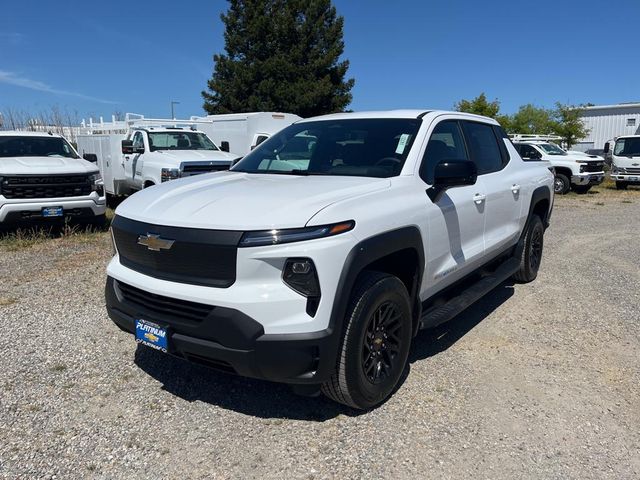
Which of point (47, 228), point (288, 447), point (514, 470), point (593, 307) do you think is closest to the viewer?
point (514, 470)

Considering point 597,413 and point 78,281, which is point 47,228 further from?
point 597,413

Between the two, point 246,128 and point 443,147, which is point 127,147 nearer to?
point 246,128

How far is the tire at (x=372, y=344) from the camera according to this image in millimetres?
2904

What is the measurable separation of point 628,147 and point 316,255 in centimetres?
1976

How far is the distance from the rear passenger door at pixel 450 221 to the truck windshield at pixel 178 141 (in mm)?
8317

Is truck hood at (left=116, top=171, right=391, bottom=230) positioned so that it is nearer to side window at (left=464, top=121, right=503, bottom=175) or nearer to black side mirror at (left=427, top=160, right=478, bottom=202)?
black side mirror at (left=427, top=160, right=478, bottom=202)

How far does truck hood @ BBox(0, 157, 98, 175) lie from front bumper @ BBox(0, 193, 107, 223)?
0.43m

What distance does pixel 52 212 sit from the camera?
327 inches

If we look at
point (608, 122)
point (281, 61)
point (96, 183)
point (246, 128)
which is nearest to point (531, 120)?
point (608, 122)

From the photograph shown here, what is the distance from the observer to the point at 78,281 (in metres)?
6.14

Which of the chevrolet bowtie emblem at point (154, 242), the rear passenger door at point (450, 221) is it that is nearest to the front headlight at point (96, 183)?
the chevrolet bowtie emblem at point (154, 242)

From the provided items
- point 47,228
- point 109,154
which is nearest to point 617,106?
point 109,154

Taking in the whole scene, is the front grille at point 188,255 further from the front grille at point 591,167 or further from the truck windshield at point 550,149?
the truck windshield at point 550,149

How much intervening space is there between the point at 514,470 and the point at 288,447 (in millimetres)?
1193
